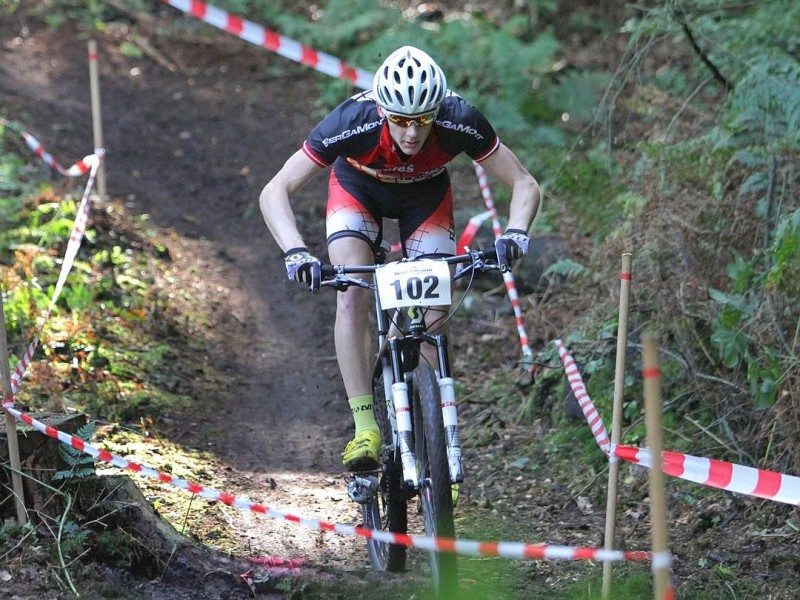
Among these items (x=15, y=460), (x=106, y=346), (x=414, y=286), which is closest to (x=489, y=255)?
(x=414, y=286)

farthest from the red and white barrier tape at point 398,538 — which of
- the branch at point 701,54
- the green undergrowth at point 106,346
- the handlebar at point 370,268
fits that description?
the branch at point 701,54

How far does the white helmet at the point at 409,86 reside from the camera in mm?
4078

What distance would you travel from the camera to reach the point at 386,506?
14.9 ft

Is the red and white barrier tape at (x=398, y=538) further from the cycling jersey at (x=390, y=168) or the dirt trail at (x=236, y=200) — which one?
the cycling jersey at (x=390, y=168)

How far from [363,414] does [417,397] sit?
470mm

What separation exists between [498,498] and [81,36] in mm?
11626

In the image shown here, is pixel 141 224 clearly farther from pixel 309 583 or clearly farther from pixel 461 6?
pixel 461 6

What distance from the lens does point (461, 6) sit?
A: 15.7 meters

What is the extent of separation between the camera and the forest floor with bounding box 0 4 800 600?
411 centimetres

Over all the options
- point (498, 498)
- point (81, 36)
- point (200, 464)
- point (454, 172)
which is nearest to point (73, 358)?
point (200, 464)

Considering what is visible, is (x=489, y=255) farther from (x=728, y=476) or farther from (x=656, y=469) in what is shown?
(x=656, y=469)

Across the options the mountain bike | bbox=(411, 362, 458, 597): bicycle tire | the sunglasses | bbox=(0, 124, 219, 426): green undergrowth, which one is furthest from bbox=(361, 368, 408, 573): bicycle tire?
bbox=(0, 124, 219, 426): green undergrowth

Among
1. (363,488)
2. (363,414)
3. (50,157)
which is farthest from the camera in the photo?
(50,157)

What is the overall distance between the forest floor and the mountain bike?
272 mm
